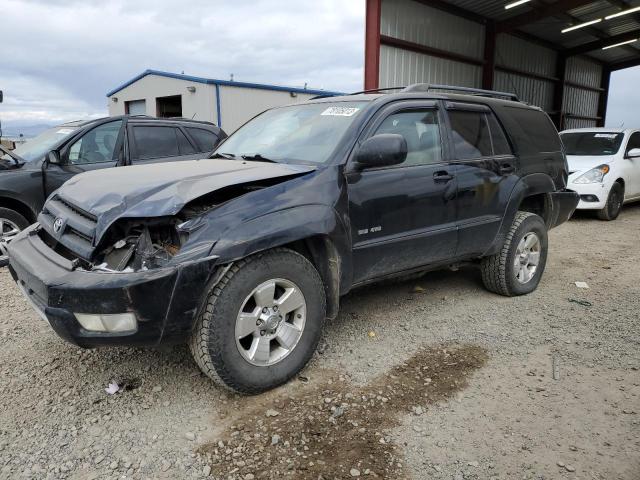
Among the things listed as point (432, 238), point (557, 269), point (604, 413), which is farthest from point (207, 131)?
point (604, 413)

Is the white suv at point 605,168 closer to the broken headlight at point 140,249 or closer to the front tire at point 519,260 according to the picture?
the front tire at point 519,260

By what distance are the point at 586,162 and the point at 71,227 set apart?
882 centimetres

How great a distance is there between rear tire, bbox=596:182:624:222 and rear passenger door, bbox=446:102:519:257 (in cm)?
560

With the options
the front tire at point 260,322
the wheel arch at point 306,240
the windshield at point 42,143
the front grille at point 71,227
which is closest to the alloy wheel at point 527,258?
the wheel arch at point 306,240

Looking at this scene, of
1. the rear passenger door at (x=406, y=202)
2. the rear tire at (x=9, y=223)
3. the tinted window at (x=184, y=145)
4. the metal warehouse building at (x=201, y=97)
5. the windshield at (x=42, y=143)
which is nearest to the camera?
the rear passenger door at (x=406, y=202)

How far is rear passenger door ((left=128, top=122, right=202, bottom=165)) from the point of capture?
637 cm

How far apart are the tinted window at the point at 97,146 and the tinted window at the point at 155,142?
274 mm

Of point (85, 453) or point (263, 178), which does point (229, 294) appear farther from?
point (85, 453)

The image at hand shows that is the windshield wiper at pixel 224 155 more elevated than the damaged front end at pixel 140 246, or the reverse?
the windshield wiper at pixel 224 155

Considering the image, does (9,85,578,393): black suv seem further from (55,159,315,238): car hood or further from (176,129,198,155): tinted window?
(176,129,198,155): tinted window

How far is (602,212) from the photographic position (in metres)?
8.84

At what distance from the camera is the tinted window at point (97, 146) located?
606cm

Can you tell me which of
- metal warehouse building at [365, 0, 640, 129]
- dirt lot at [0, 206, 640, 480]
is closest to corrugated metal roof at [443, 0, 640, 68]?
metal warehouse building at [365, 0, 640, 129]

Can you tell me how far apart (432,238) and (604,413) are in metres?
1.57
